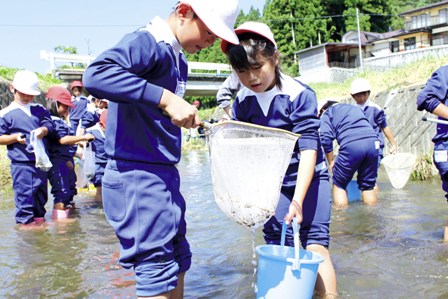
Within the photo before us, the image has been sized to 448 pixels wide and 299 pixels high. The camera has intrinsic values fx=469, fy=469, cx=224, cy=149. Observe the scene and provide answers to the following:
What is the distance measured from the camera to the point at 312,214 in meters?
2.86

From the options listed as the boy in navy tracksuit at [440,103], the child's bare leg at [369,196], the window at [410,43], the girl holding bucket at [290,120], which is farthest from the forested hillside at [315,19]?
the girl holding bucket at [290,120]

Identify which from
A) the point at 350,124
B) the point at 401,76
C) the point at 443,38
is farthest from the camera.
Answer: the point at 443,38

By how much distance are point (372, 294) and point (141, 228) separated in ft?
5.80

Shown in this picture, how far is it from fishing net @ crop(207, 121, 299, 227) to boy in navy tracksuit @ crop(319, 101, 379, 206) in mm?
3615

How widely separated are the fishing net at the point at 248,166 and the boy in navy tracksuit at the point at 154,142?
0.78 ft

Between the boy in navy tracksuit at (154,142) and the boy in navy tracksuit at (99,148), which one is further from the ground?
the boy in navy tracksuit at (154,142)

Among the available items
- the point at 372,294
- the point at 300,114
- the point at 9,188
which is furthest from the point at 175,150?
the point at 9,188

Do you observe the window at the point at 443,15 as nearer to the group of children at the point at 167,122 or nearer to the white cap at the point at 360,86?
the white cap at the point at 360,86

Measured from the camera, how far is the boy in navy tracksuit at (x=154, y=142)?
1993 millimetres

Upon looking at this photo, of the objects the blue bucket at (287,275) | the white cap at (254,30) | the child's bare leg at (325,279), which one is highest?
the white cap at (254,30)

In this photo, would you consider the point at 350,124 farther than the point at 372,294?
Yes

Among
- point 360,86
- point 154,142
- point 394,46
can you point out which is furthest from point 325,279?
point 394,46

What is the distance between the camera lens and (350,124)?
5848 mm

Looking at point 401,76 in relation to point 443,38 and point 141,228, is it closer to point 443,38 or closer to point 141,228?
point 141,228
